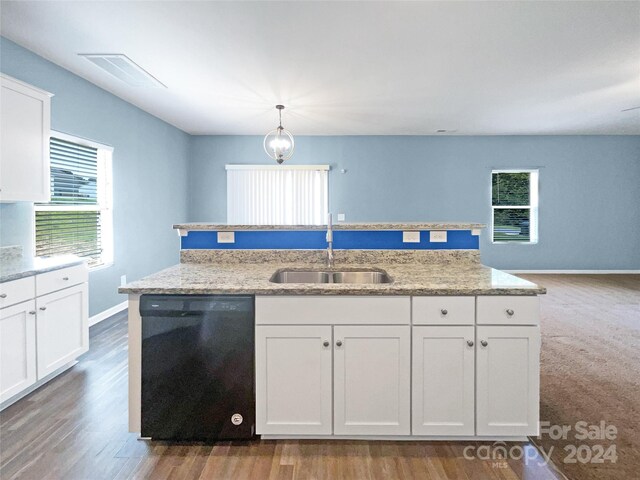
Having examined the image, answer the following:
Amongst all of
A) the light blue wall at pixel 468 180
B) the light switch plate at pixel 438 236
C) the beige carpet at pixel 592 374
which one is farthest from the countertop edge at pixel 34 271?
the light blue wall at pixel 468 180

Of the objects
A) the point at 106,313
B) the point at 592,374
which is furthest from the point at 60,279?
the point at 592,374

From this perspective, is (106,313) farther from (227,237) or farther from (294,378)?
(294,378)

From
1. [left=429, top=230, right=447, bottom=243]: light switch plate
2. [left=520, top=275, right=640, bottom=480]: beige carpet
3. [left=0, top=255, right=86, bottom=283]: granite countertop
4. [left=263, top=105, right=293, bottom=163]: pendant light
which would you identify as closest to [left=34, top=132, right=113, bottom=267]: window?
[left=0, top=255, right=86, bottom=283]: granite countertop

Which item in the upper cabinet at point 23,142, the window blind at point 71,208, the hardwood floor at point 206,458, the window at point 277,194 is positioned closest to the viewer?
the hardwood floor at point 206,458

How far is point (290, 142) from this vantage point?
181 inches

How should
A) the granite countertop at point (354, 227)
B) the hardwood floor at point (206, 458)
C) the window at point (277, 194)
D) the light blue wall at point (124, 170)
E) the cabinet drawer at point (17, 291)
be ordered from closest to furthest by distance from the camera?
the hardwood floor at point (206, 458)
the cabinet drawer at point (17, 291)
the granite countertop at point (354, 227)
the light blue wall at point (124, 170)
the window at point (277, 194)

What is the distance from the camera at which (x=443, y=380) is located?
1849 millimetres

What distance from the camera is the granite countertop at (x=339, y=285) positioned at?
1814 millimetres

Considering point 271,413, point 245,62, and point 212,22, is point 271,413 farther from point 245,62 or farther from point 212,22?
point 245,62

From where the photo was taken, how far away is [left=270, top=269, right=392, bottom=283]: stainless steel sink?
92.9 inches

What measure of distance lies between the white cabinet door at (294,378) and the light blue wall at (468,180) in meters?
5.45

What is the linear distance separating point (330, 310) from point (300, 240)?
806mm

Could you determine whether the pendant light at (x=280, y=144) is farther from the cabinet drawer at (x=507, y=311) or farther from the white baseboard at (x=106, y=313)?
the cabinet drawer at (x=507, y=311)

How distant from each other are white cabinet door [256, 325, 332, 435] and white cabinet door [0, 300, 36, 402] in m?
1.55
